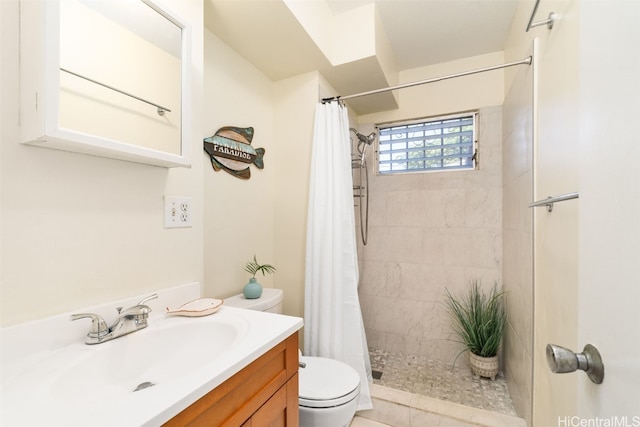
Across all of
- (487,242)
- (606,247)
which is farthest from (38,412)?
(487,242)

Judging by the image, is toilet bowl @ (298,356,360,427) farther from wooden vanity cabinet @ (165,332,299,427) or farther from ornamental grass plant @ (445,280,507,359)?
ornamental grass plant @ (445,280,507,359)

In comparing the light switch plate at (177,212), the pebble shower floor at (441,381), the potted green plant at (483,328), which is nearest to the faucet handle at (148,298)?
the light switch plate at (177,212)

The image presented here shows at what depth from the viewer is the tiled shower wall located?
2.21 meters

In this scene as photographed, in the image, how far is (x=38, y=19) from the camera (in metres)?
0.71

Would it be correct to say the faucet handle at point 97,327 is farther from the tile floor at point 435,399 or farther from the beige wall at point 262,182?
the tile floor at point 435,399

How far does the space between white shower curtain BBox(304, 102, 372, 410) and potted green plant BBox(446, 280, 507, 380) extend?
33.9 inches

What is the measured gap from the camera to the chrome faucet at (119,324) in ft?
2.62

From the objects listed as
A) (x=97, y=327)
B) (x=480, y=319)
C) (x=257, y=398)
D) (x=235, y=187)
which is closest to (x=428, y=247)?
(x=480, y=319)

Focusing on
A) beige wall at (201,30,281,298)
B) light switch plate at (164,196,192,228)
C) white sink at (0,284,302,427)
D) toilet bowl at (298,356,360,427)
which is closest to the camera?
white sink at (0,284,302,427)

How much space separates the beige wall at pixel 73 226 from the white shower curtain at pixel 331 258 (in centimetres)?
88

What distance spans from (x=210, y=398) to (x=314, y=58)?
73.1 inches

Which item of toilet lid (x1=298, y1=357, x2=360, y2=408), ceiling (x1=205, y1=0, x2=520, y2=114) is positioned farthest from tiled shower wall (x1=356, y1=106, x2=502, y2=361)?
toilet lid (x1=298, y1=357, x2=360, y2=408)

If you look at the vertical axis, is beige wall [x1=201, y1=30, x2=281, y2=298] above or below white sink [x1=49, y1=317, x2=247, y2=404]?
above

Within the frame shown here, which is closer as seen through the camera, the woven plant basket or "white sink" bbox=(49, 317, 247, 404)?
"white sink" bbox=(49, 317, 247, 404)
